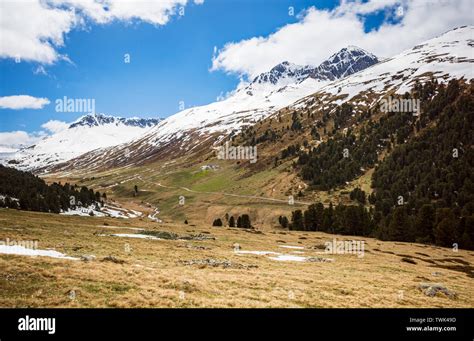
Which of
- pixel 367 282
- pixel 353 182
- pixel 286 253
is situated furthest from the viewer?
pixel 353 182

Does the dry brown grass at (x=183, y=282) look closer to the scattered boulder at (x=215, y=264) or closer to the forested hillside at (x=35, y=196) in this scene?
the scattered boulder at (x=215, y=264)

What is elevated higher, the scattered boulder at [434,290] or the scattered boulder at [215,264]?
the scattered boulder at [215,264]

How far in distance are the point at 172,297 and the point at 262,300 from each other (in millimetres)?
6706

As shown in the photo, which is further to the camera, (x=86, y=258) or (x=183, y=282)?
(x=86, y=258)

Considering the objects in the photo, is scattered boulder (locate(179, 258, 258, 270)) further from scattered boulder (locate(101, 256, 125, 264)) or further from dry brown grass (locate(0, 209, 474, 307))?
scattered boulder (locate(101, 256, 125, 264))

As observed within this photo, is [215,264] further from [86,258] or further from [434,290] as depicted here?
[434,290]

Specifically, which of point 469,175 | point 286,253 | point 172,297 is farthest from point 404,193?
point 172,297

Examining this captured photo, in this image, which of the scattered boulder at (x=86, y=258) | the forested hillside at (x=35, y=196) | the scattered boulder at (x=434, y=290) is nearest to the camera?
the scattered boulder at (x=86, y=258)

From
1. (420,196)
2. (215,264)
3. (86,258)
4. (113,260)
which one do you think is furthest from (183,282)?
(420,196)

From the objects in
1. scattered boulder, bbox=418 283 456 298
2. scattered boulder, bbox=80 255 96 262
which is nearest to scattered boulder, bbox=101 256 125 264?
scattered boulder, bbox=80 255 96 262

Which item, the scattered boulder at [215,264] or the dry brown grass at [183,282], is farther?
the scattered boulder at [215,264]

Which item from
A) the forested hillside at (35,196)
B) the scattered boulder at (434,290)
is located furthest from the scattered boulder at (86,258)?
the forested hillside at (35,196)

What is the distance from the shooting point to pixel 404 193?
164 meters
